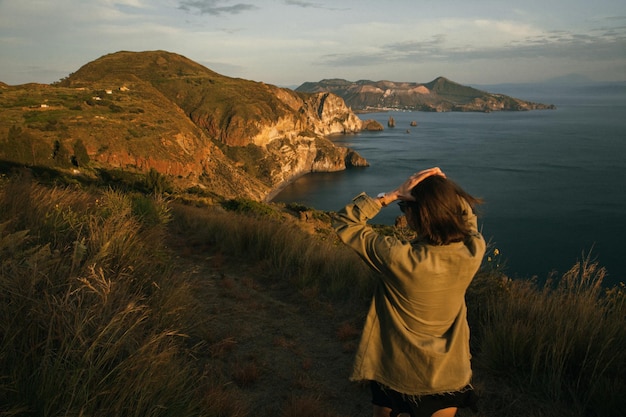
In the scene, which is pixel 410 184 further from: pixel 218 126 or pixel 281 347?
pixel 218 126

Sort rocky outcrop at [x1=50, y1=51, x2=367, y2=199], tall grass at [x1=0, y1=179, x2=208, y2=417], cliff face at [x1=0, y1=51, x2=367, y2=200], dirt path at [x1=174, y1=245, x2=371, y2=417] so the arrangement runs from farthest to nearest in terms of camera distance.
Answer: rocky outcrop at [x1=50, y1=51, x2=367, y2=199], cliff face at [x1=0, y1=51, x2=367, y2=200], dirt path at [x1=174, y1=245, x2=371, y2=417], tall grass at [x1=0, y1=179, x2=208, y2=417]

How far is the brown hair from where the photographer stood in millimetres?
1714

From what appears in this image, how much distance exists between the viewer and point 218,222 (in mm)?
8773

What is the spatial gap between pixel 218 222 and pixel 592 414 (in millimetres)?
7121

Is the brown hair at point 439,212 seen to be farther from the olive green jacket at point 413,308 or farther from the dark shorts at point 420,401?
the dark shorts at point 420,401

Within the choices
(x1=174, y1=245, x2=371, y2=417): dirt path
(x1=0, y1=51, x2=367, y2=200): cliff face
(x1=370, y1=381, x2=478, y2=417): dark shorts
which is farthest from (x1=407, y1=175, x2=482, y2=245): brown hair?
(x1=0, y1=51, x2=367, y2=200): cliff face

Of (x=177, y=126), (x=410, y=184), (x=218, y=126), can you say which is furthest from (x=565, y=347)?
(x=218, y=126)

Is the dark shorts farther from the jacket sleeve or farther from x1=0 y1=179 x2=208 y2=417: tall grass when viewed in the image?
x1=0 y1=179 x2=208 y2=417: tall grass

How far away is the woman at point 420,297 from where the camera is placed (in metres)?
1.73

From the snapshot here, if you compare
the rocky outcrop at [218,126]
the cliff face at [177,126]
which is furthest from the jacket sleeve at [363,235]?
the rocky outcrop at [218,126]

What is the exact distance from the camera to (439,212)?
1712mm

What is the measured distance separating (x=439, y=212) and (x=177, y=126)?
5954 centimetres

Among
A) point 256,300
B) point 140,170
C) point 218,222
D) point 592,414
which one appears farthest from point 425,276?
point 140,170

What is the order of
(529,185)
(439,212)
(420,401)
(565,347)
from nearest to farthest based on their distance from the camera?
(439,212), (420,401), (565,347), (529,185)
